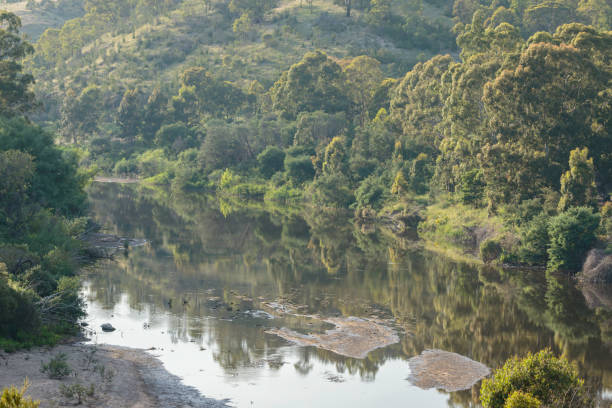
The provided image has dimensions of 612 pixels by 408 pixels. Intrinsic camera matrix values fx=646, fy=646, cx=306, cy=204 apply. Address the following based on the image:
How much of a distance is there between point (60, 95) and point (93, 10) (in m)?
51.9

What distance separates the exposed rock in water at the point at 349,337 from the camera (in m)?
30.6

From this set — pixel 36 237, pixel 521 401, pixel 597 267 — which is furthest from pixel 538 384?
pixel 36 237

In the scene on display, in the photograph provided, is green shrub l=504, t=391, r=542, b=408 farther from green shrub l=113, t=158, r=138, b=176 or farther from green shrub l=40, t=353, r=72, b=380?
green shrub l=113, t=158, r=138, b=176

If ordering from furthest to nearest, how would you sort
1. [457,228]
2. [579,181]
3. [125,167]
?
[125,167] → [457,228] → [579,181]

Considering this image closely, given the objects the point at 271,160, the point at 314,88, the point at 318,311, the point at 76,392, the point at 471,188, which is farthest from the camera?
the point at 314,88

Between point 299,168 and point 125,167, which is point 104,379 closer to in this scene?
point 299,168

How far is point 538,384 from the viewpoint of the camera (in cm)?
1947

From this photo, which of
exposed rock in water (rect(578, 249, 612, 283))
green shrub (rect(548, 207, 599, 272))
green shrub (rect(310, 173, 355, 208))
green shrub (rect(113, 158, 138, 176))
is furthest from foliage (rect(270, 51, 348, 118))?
exposed rock in water (rect(578, 249, 612, 283))

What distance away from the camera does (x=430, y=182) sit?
232 ft

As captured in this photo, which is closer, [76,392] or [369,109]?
[76,392]

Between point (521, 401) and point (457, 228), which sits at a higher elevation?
point (521, 401)

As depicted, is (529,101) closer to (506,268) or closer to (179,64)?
(506,268)

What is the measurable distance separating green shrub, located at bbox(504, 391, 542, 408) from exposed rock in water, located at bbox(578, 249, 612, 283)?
2796 centimetres

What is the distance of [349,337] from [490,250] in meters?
22.6
